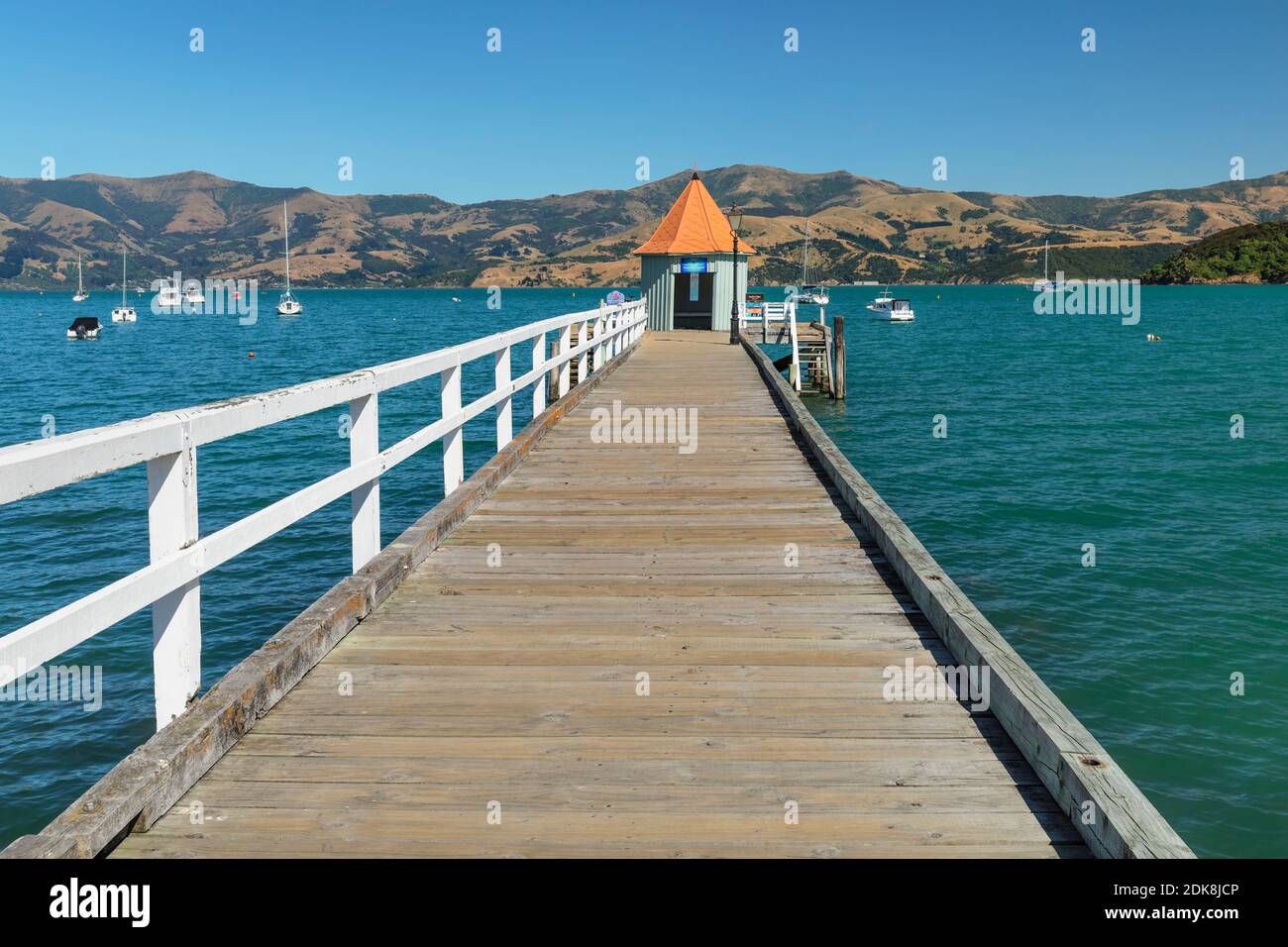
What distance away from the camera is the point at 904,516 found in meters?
20.4

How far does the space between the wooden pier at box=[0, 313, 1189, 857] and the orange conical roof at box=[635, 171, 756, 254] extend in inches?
1087

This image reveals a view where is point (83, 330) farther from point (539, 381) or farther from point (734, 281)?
point (539, 381)

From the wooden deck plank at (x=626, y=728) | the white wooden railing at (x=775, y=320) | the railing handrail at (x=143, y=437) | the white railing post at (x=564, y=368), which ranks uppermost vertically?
the white wooden railing at (x=775, y=320)

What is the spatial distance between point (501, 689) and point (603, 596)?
1.54 m

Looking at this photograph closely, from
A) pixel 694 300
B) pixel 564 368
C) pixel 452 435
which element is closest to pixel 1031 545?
pixel 564 368

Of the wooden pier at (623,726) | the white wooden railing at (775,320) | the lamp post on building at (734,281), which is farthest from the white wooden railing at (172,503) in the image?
the white wooden railing at (775,320)

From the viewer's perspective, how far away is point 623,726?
4328 millimetres

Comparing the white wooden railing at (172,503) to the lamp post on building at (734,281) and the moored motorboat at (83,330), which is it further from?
the moored motorboat at (83,330)

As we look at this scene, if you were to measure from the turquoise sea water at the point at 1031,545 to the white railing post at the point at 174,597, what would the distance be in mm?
6261

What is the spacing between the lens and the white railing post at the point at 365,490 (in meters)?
5.98

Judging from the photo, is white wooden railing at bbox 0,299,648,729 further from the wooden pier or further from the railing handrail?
the wooden pier

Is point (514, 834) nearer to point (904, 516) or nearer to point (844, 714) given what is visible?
point (844, 714)

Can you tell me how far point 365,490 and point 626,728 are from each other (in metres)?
2.53
